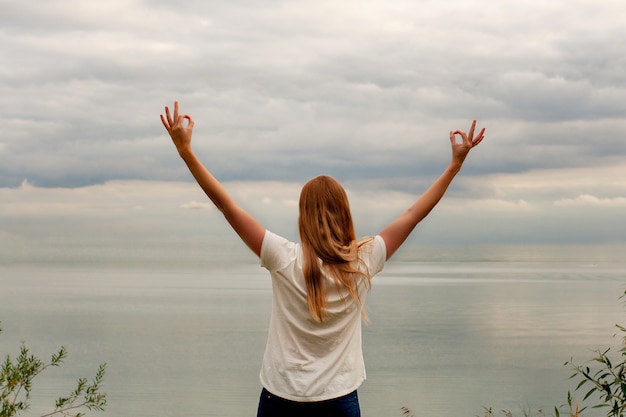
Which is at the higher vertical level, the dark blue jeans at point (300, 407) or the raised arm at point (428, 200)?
the raised arm at point (428, 200)

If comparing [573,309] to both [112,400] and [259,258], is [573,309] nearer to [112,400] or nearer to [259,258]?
[112,400]

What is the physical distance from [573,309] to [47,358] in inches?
985

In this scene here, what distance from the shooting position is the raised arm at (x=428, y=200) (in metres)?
2.98

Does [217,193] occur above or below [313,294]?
above

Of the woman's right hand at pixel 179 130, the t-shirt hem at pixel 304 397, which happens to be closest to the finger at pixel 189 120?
the woman's right hand at pixel 179 130

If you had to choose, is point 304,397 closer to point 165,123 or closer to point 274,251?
point 274,251

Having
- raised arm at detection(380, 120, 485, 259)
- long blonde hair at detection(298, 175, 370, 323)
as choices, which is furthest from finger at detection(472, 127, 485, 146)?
long blonde hair at detection(298, 175, 370, 323)

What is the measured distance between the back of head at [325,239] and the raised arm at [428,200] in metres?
0.15

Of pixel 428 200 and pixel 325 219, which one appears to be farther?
pixel 428 200

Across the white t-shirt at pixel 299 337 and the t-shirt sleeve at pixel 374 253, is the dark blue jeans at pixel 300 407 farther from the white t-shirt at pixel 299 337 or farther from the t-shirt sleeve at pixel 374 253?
the t-shirt sleeve at pixel 374 253

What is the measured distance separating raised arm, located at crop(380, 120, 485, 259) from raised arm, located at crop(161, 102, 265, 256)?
1.53 ft

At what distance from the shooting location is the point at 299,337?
2.87m

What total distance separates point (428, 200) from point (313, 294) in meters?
0.62

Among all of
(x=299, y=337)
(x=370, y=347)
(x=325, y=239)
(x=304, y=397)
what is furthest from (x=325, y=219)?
(x=370, y=347)
